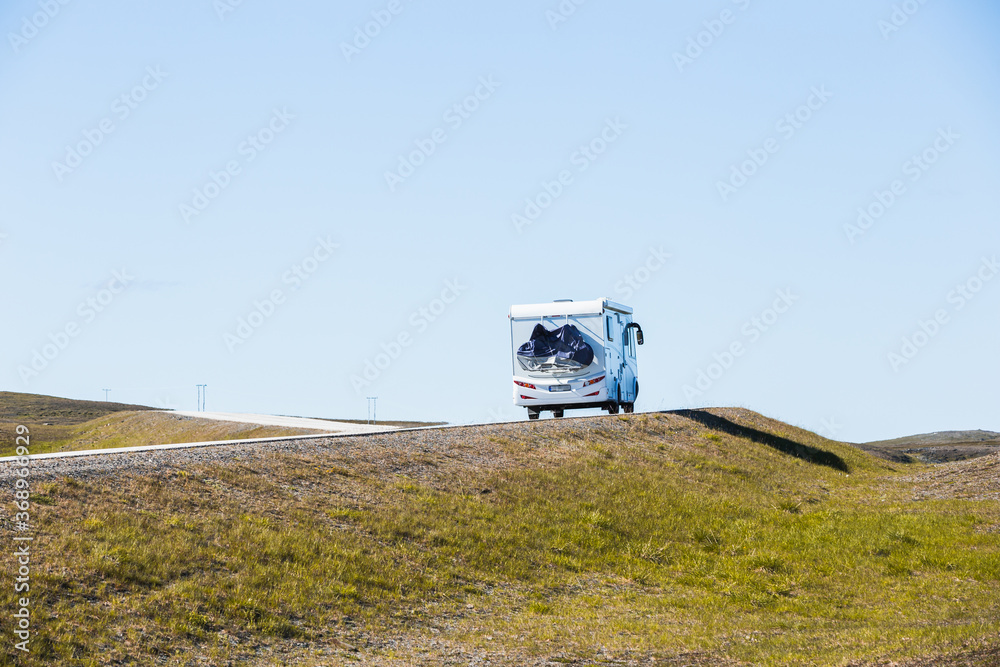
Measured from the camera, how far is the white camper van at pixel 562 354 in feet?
95.2

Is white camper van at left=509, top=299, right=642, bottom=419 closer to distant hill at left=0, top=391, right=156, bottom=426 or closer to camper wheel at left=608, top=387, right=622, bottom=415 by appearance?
camper wheel at left=608, top=387, right=622, bottom=415

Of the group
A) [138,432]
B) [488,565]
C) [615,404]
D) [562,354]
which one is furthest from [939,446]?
[488,565]

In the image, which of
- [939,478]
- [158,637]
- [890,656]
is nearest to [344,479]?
[158,637]

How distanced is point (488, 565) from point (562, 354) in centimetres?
1434

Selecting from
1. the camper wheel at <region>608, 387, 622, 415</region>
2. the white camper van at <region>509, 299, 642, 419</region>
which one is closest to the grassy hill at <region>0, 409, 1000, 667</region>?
the white camper van at <region>509, 299, 642, 419</region>

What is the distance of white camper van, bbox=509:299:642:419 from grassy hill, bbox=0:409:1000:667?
4826mm

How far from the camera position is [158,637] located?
1006cm

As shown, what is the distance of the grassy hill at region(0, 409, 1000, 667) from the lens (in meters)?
10.6

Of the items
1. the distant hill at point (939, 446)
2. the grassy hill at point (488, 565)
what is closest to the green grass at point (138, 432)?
the grassy hill at point (488, 565)

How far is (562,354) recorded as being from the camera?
28.9 m

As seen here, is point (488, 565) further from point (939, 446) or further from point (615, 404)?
point (939, 446)

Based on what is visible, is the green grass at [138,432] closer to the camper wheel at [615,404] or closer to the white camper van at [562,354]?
the white camper van at [562,354]

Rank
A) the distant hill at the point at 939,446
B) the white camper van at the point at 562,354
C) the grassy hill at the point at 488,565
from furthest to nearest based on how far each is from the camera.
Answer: the distant hill at the point at 939,446, the white camper van at the point at 562,354, the grassy hill at the point at 488,565

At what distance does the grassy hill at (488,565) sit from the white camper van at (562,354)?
4826 mm
